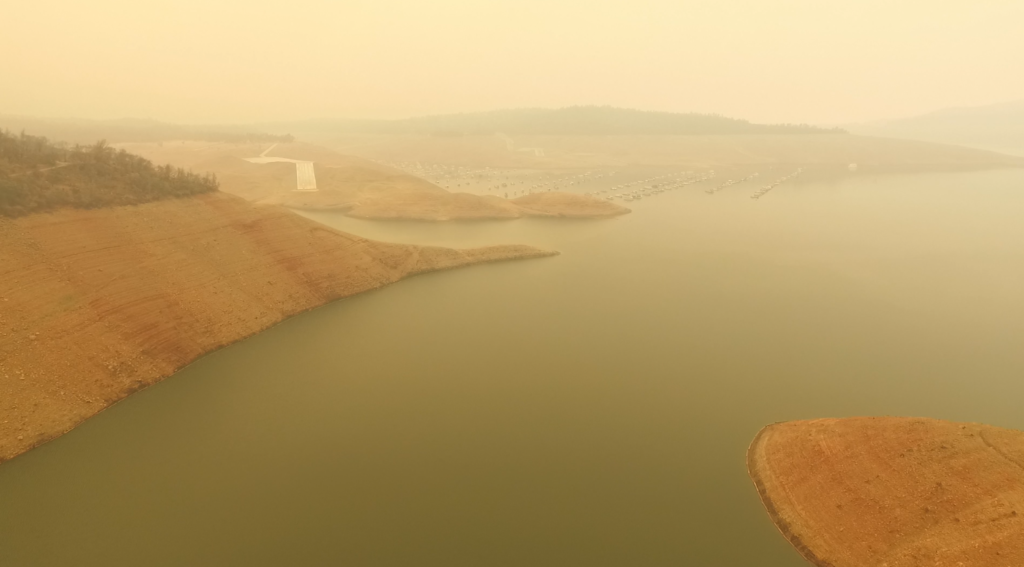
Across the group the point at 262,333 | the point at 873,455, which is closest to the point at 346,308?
the point at 262,333

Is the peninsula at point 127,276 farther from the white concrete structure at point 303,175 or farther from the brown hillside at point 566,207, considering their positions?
the white concrete structure at point 303,175

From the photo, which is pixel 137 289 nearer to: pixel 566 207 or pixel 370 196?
pixel 370 196

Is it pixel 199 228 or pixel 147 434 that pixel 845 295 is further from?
pixel 199 228

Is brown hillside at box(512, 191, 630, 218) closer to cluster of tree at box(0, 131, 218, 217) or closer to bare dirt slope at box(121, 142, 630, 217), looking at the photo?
bare dirt slope at box(121, 142, 630, 217)

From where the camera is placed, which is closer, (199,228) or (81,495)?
(81,495)

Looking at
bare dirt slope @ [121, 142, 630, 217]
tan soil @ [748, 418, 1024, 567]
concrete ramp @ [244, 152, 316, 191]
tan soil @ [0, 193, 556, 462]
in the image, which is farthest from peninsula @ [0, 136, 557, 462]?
concrete ramp @ [244, 152, 316, 191]

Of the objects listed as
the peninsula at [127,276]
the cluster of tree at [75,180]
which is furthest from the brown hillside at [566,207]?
the cluster of tree at [75,180]

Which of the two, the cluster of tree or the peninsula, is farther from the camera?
the cluster of tree
